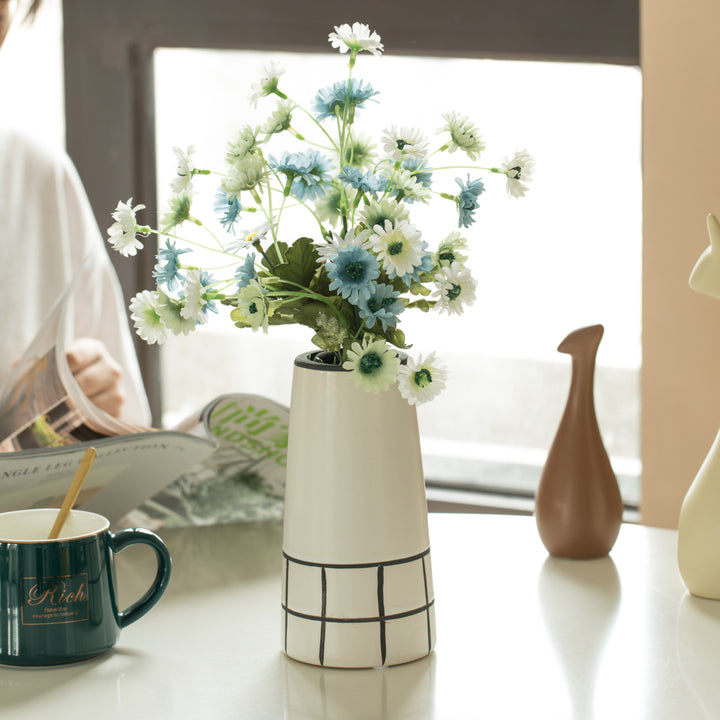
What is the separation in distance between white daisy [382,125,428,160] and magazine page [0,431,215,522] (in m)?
0.32

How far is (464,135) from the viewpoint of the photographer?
0.59 m

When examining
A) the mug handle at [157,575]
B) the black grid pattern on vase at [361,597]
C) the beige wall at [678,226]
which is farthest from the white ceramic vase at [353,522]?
the beige wall at [678,226]

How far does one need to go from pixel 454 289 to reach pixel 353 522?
0.15 m

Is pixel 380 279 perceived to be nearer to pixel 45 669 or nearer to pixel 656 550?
pixel 45 669

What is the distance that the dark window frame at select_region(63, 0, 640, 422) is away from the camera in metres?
1.21

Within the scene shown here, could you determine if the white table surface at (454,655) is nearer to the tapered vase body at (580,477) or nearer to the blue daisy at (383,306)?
the tapered vase body at (580,477)

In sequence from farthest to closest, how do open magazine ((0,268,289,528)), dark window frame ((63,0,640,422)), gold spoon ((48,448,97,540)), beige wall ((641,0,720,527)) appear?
dark window frame ((63,0,640,422))
beige wall ((641,0,720,527))
open magazine ((0,268,289,528))
gold spoon ((48,448,97,540))

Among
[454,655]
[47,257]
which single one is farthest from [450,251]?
[47,257]

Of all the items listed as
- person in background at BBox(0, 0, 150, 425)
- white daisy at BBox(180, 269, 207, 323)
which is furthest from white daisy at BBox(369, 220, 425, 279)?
person in background at BBox(0, 0, 150, 425)

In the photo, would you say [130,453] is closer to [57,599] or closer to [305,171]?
[57,599]

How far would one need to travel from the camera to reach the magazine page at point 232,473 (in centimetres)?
86

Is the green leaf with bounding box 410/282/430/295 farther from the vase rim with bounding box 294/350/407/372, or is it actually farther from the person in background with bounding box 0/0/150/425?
the person in background with bounding box 0/0/150/425

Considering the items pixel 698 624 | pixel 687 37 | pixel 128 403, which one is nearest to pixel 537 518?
pixel 698 624

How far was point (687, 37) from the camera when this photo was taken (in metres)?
Answer: 0.97
